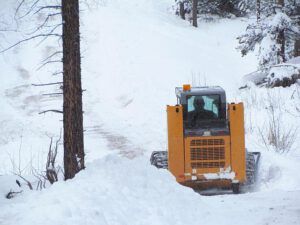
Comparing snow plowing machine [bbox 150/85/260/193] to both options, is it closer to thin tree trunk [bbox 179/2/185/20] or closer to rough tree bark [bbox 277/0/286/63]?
rough tree bark [bbox 277/0/286/63]

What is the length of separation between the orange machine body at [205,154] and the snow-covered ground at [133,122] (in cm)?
81

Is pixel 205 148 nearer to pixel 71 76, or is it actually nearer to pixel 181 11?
pixel 71 76

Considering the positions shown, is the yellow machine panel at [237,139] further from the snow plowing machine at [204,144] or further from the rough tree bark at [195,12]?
the rough tree bark at [195,12]

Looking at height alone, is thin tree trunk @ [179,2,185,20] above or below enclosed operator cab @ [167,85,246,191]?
above

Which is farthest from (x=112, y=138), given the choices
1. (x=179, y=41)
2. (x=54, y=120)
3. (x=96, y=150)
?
(x=179, y=41)

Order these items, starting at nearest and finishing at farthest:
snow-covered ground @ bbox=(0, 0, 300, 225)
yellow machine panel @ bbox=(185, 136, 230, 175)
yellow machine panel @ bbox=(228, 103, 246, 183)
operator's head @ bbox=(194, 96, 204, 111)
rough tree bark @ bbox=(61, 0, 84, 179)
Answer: snow-covered ground @ bbox=(0, 0, 300, 225) < rough tree bark @ bbox=(61, 0, 84, 179) < yellow machine panel @ bbox=(228, 103, 246, 183) < yellow machine panel @ bbox=(185, 136, 230, 175) < operator's head @ bbox=(194, 96, 204, 111)

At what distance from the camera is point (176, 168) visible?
910cm

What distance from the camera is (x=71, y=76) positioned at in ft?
24.4

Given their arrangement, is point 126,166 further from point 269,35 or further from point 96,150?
point 269,35

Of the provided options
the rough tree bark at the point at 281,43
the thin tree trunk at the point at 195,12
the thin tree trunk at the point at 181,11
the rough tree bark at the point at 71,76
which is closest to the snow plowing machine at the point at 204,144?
the rough tree bark at the point at 71,76

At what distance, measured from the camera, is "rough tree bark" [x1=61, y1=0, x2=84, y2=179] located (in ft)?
24.3

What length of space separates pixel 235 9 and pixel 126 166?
30.7 meters

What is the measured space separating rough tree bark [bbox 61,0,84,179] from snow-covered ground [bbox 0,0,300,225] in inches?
23.6

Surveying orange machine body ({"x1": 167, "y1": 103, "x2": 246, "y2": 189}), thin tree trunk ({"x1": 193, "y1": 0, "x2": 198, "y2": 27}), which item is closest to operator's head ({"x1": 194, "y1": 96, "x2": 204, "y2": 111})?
orange machine body ({"x1": 167, "y1": 103, "x2": 246, "y2": 189})
